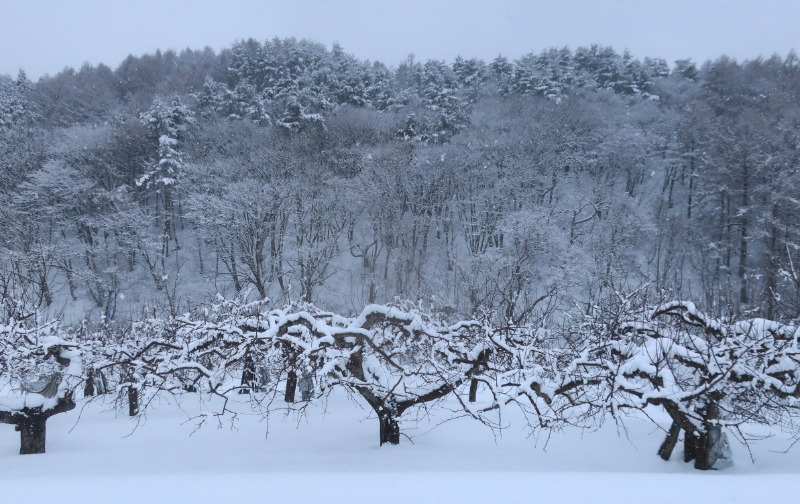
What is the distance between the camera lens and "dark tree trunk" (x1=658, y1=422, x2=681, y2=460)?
805 centimetres

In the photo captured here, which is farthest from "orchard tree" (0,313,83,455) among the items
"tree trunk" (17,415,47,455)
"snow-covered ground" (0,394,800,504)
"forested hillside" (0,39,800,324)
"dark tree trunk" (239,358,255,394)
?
"forested hillside" (0,39,800,324)

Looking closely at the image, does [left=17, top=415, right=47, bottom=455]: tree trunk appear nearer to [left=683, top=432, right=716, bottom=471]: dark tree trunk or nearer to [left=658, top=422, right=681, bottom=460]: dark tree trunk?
[left=658, top=422, right=681, bottom=460]: dark tree trunk

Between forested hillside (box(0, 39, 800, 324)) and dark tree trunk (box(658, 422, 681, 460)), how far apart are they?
14.4m

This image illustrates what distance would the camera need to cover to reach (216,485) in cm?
490

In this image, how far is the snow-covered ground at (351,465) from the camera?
4.55m

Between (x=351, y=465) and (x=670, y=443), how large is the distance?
6.00m

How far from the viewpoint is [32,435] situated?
8.98 m

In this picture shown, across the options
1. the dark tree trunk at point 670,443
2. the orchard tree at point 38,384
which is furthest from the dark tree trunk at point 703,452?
the orchard tree at point 38,384

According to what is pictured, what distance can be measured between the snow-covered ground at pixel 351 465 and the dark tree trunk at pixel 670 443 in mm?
168

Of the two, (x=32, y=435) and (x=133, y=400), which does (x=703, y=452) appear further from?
(x=133, y=400)

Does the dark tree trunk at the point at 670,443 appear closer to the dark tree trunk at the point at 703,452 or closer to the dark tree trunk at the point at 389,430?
the dark tree trunk at the point at 703,452

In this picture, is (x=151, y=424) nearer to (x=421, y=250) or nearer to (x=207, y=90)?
(x=421, y=250)

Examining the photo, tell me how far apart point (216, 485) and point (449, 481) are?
2.63 m

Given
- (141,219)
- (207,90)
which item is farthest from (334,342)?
(207,90)
